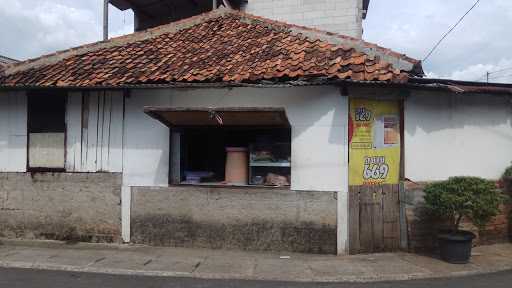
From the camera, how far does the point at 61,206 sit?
9.15m

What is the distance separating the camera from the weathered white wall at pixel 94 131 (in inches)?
358

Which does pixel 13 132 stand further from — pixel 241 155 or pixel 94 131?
pixel 241 155

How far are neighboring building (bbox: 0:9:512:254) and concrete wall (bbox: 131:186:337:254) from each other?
0.02 metres

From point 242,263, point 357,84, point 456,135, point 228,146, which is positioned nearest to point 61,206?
point 228,146

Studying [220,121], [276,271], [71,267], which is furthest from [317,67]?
[71,267]

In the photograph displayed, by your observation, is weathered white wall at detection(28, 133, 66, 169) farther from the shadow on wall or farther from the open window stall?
the shadow on wall

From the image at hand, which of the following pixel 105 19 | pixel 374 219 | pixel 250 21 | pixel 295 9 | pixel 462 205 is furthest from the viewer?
pixel 105 19

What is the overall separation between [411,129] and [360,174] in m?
1.42

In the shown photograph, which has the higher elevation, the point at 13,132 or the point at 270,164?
the point at 13,132

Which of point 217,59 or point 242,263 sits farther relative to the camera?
point 217,59

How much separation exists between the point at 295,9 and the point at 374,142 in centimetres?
805

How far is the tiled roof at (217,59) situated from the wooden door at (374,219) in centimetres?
212

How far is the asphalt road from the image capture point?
6.27 meters

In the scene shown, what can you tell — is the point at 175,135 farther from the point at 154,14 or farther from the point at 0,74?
the point at 154,14
